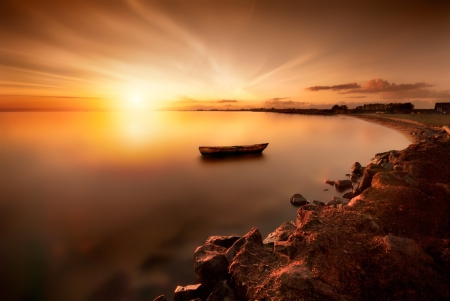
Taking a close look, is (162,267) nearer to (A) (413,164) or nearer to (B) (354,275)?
(B) (354,275)

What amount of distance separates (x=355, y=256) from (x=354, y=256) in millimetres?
23

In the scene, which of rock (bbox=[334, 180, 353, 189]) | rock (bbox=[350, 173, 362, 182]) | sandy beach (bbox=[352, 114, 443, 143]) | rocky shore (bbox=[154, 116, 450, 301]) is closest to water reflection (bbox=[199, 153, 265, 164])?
rock (bbox=[350, 173, 362, 182])

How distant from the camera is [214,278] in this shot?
19.8 ft

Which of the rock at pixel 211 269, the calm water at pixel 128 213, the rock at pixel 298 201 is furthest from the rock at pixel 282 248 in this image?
the rock at pixel 298 201

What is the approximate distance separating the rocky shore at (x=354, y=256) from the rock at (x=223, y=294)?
0.02m

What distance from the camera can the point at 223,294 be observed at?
16.3ft

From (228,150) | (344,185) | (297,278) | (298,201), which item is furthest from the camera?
(228,150)

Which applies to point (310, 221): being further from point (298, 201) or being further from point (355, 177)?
point (355, 177)

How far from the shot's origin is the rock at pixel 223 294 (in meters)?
4.87

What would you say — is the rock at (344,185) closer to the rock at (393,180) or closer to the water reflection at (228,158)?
the rock at (393,180)

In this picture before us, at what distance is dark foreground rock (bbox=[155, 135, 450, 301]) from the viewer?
406 centimetres

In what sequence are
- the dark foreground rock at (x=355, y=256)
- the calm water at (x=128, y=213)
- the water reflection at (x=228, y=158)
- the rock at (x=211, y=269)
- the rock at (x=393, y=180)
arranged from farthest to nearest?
the water reflection at (x=228, y=158)
the calm water at (x=128, y=213)
the rock at (x=393, y=180)
the rock at (x=211, y=269)
the dark foreground rock at (x=355, y=256)

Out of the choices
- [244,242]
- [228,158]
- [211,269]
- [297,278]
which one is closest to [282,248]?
[244,242]

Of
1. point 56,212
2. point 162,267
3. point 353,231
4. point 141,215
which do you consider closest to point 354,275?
point 353,231
